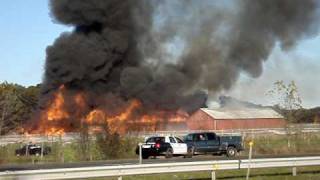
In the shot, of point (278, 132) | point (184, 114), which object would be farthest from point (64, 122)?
point (278, 132)

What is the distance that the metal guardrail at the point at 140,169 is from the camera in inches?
632

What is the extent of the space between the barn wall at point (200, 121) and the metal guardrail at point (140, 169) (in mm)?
48217

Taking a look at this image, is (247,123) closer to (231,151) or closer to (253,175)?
(231,151)

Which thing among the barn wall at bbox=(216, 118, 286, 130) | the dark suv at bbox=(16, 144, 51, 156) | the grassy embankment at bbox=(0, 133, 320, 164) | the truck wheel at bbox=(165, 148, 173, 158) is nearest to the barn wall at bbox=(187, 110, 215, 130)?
the barn wall at bbox=(216, 118, 286, 130)

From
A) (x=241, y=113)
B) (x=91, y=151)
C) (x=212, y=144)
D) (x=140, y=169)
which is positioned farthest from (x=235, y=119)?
(x=140, y=169)

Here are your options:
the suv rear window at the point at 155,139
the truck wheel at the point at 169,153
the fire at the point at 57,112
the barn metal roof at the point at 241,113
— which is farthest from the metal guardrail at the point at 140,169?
the barn metal roof at the point at 241,113

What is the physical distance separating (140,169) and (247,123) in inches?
2542

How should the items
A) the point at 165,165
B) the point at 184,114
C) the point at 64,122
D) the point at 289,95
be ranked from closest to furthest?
1. the point at 165,165
2. the point at 289,95
3. the point at 64,122
4. the point at 184,114

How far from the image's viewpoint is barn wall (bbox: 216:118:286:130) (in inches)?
3167

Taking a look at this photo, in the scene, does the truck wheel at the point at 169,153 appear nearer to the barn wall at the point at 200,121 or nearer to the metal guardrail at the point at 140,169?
the metal guardrail at the point at 140,169

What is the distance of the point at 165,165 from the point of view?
1867 centimetres

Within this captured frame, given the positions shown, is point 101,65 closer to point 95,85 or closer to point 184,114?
point 95,85

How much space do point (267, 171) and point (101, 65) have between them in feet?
132

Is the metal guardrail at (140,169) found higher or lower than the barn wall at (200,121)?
lower
